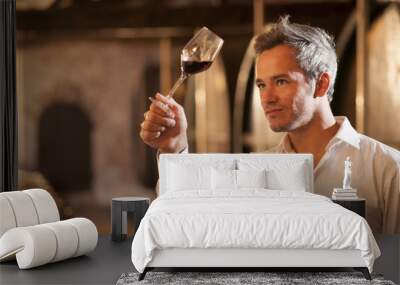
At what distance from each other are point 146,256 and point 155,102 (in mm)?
2490

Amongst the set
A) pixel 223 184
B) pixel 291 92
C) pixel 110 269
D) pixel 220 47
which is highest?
pixel 220 47

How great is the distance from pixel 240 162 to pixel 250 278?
1.92 meters

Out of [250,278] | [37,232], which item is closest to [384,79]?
[250,278]

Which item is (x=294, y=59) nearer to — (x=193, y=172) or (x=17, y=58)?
(x=193, y=172)

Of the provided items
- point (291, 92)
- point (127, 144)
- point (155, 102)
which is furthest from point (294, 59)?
point (127, 144)

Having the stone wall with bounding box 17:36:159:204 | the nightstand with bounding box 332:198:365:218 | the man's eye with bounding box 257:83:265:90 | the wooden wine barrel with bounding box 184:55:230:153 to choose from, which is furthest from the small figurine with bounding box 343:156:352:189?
the stone wall with bounding box 17:36:159:204

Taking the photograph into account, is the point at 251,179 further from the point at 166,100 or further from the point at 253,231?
the point at 253,231

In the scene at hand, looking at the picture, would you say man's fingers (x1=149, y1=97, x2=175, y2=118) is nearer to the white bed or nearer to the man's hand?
the man's hand

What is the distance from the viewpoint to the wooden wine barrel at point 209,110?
657 centimetres

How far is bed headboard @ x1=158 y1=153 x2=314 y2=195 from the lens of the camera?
613 cm

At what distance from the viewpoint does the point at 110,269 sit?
4.88 metres

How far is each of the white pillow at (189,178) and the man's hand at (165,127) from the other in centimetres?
54

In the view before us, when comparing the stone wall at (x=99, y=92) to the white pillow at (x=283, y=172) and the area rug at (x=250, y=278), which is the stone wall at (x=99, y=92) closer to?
the white pillow at (x=283, y=172)

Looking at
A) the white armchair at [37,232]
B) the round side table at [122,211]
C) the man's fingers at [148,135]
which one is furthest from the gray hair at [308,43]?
the white armchair at [37,232]
